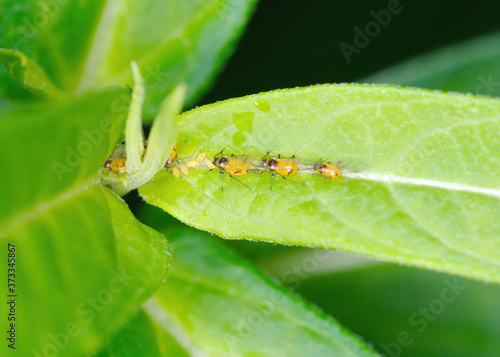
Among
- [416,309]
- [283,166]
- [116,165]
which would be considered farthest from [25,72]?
[416,309]

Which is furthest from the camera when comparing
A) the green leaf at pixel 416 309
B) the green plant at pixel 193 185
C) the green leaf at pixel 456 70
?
the green leaf at pixel 456 70

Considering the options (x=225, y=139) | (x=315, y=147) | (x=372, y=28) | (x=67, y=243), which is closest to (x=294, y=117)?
(x=315, y=147)

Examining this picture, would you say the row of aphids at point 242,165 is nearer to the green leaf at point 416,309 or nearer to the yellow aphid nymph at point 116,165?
the yellow aphid nymph at point 116,165

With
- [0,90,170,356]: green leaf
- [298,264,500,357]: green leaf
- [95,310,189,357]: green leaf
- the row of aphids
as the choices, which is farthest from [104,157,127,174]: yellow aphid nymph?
[298,264,500,357]: green leaf

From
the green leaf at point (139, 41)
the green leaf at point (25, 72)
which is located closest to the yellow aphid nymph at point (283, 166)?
the green leaf at point (139, 41)

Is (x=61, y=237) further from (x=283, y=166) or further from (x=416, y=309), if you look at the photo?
(x=416, y=309)

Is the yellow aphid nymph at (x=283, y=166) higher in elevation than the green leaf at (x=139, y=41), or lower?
lower

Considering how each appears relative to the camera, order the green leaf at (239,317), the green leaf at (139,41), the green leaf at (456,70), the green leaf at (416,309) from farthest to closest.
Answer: the green leaf at (456,70) < the green leaf at (416,309) < the green leaf at (139,41) < the green leaf at (239,317)

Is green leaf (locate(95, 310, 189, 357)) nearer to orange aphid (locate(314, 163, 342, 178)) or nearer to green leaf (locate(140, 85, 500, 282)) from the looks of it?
green leaf (locate(140, 85, 500, 282))
